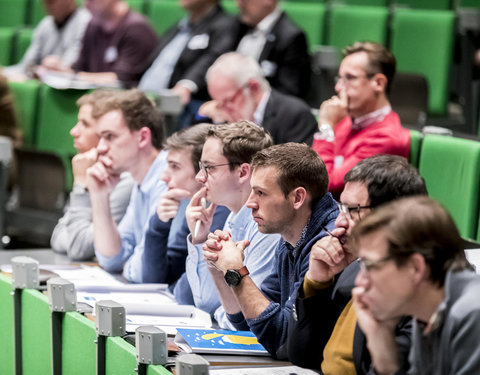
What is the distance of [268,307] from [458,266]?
59 cm

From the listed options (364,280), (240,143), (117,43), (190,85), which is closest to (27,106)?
(117,43)

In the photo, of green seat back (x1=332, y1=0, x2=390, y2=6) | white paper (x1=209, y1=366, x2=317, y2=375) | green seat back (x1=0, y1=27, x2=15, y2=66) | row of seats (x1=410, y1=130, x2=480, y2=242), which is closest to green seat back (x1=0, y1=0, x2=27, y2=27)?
green seat back (x1=0, y1=27, x2=15, y2=66)

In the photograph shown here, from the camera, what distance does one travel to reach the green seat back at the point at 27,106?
4.18 meters

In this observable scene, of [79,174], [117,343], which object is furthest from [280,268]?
[79,174]

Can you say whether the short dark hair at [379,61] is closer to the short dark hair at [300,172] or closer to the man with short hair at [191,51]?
the short dark hair at [300,172]

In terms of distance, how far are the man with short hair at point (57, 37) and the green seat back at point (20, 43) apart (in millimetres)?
139

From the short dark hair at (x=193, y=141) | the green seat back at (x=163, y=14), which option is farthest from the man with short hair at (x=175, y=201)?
the green seat back at (x=163, y=14)

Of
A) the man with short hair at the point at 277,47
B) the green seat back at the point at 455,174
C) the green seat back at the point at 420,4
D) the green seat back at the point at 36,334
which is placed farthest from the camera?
the green seat back at the point at 420,4

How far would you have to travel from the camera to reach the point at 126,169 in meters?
2.77

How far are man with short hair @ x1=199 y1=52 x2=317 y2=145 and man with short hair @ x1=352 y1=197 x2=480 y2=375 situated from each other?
1817 millimetres

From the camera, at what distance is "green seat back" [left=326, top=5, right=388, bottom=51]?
14.0ft

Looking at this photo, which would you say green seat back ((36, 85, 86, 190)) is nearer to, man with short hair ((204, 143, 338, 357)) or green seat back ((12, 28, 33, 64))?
green seat back ((12, 28, 33, 64))

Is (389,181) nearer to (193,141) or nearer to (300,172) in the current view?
(300,172)

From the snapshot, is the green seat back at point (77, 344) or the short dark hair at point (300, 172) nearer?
the short dark hair at point (300, 172)
